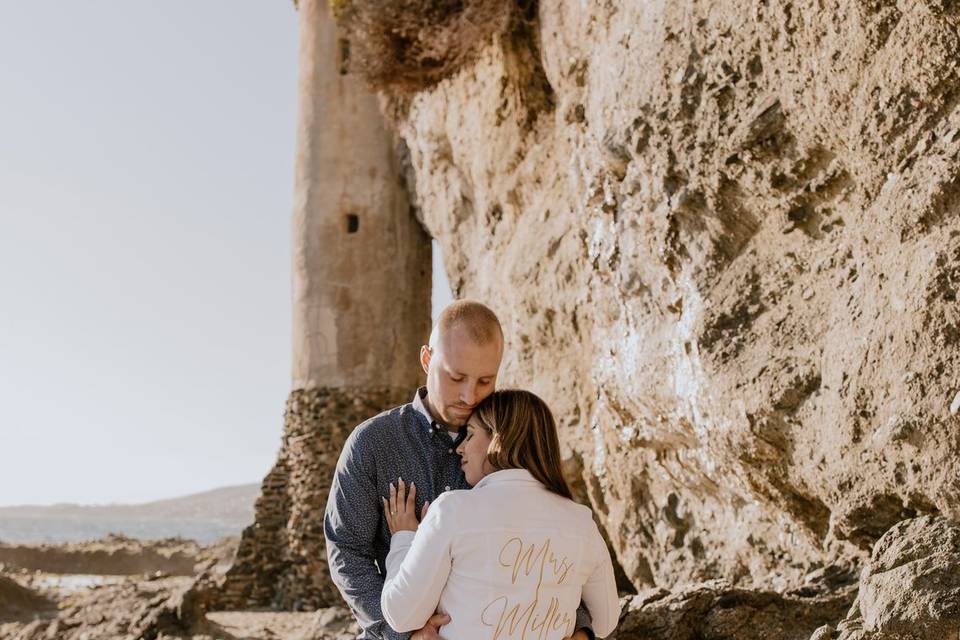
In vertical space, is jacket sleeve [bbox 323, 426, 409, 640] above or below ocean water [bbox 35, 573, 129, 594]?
above

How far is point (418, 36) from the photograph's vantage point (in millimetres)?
12336

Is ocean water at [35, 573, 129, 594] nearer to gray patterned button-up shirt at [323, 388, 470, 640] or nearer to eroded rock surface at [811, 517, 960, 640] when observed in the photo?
gray patterned button-up shirt at [323, 388, 470, 640]

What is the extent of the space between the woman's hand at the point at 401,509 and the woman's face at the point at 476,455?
0.29 meters

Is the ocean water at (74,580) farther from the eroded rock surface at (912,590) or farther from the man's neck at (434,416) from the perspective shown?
the eroded rock surface at (912,590)

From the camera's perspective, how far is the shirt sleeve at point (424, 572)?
3197mm

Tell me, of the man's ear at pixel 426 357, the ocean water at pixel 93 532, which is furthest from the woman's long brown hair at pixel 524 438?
the ocean water at pixel 93 532

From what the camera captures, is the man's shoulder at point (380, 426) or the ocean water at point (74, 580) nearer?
the man's shoulder at point (380, 426)

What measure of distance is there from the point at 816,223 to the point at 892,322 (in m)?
1.14

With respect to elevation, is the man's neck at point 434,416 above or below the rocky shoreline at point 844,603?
above

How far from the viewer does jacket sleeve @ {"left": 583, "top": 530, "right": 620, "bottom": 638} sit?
3607mm

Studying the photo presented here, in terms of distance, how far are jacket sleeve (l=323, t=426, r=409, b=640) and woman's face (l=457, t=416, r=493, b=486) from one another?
46 cm

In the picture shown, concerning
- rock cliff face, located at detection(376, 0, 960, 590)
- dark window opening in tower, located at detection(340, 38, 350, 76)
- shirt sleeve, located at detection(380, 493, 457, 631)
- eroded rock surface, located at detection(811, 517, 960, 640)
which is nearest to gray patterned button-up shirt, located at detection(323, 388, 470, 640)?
shirt sleeve, located at detection(380, 493, 457, 631)

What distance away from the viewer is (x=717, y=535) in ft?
23.1

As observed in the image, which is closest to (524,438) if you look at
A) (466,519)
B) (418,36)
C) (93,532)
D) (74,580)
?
(466,519)
